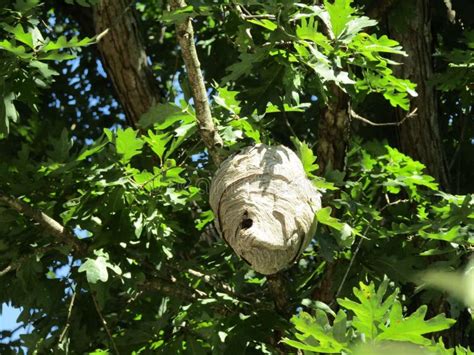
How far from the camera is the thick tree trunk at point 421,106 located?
4930mm

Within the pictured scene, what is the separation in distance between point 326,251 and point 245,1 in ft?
2.88

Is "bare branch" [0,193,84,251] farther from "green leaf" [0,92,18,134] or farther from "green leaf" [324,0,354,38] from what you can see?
"green leaf" [324,0,354,38]

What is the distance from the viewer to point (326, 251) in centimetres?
336

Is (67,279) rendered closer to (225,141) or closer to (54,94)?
(225,141)

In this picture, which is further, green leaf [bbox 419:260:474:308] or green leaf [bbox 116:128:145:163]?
green leaf [bbox 116:128:145:163]

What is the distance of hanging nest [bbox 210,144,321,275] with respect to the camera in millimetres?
3174

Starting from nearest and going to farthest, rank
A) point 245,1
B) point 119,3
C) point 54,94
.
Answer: point 245,1, point 119,3, point 54,94

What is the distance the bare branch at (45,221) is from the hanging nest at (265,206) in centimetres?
64

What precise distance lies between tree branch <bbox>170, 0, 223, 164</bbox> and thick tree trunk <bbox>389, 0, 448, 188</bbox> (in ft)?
5.49

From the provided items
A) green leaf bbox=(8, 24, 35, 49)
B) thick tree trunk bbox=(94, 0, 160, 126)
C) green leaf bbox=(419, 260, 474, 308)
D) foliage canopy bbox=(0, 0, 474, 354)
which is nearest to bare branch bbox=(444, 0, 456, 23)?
foliage canopy bbox=(0, 0, 474, 354)

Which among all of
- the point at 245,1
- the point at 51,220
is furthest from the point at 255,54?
the point at 51,220

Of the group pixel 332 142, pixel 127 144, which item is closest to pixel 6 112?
pixel 127 144

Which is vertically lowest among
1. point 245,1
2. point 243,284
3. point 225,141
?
point 243,284

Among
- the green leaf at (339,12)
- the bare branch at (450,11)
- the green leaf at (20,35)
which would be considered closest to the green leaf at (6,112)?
the green leaf at (20,35)
